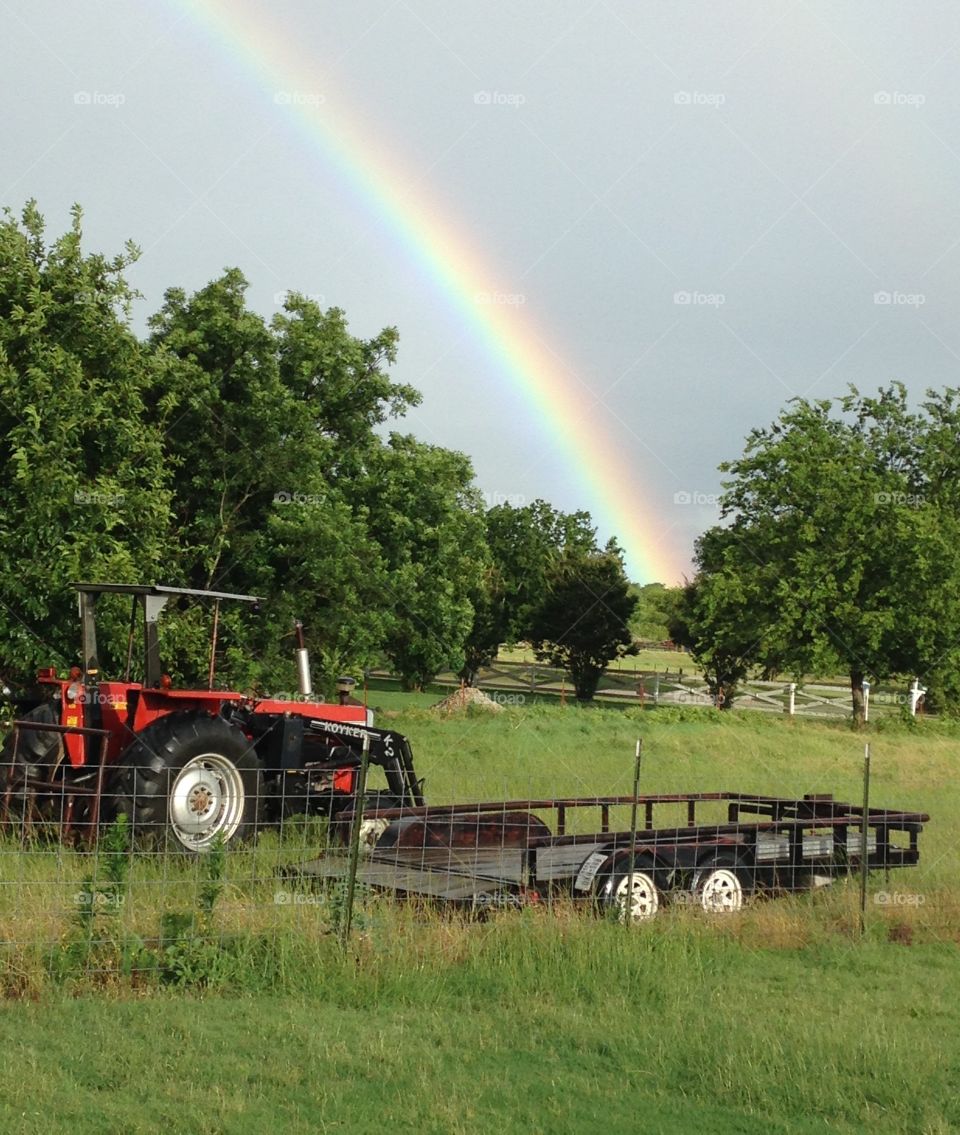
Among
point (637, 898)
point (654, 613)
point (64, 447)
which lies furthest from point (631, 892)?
point (654, 613)

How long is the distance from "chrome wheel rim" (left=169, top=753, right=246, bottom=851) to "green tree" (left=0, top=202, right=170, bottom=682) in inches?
350

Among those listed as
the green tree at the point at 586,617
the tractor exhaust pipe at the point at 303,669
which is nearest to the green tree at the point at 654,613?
the green tree at the point at 586,617

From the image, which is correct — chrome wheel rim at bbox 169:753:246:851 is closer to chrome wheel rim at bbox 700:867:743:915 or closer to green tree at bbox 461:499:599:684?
chrome wheel rim at bbox 700:867:743:915

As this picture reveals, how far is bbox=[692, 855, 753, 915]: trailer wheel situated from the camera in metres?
9.55

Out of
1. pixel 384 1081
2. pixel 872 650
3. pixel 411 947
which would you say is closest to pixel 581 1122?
pixel 384 1081

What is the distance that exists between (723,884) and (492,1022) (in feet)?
12.2

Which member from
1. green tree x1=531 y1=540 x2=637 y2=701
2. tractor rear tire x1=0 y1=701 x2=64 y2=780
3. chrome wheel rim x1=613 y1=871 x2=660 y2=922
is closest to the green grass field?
chrome wheel rim x1=613 y1=871 x2=660 y2=922

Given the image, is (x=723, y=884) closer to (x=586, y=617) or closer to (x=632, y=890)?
(x=632, y=890)

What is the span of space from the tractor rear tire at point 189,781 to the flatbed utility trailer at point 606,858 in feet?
3.81

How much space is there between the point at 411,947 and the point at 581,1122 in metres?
2.46

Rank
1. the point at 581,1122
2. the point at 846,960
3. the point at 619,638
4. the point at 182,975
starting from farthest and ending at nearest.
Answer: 1. the point at 619,638
2. the point at 846,960
3. the point at 182,975
4. the point at 581,1122

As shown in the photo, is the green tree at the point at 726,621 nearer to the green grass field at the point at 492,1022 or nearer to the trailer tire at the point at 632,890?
the green grass field at the point at 492,1022

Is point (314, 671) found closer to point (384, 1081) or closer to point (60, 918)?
point (60, 918)

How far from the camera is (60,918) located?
7414 mm
